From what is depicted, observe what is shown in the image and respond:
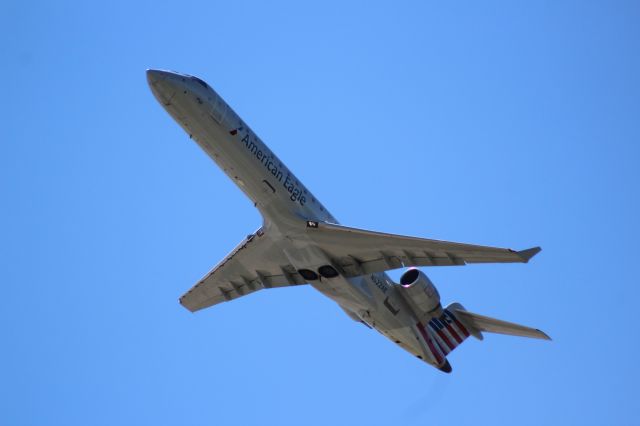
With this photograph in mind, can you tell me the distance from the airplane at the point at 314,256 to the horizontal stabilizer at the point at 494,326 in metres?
0.04

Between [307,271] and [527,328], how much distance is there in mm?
6984

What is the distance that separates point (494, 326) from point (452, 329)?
1372 millimetres

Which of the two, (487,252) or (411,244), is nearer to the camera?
(487,252)

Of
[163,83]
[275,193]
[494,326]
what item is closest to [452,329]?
[494,326]

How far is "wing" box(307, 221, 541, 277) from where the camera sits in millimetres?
23844

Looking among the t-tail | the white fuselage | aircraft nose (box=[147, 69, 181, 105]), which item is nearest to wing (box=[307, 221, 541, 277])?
the white fuselage

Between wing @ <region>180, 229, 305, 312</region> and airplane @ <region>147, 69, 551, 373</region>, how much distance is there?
33 millimetres

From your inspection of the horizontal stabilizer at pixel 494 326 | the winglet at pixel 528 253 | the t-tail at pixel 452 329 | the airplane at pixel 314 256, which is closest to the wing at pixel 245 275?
the airplane at pixel 314 256

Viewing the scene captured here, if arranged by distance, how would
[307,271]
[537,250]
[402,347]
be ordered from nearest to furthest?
[537,250] → [307,271] → [402,347]

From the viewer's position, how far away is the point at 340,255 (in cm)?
2567

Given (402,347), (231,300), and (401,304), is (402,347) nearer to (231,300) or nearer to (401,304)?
(401,304)

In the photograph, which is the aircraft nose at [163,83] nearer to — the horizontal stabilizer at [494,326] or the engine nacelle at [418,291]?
the engine nacelle at [418,291]

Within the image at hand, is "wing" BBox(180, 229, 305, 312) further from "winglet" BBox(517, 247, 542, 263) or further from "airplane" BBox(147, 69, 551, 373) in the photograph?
"winglet" BBox(517, 247, 542, 263)

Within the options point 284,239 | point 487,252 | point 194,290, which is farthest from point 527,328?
point 194,290
